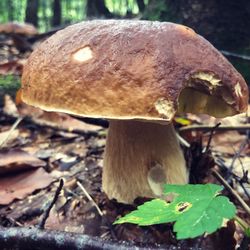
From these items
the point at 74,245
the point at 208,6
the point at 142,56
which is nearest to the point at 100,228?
the point at 74,245

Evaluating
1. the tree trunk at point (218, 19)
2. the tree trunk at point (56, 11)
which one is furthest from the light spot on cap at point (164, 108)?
the tree trunk at point (56, 11)

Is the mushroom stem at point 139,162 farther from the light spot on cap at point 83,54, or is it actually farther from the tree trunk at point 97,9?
the tree trunk at point 97,9

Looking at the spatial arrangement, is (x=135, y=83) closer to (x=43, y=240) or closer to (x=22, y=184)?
(x=43, y=240)

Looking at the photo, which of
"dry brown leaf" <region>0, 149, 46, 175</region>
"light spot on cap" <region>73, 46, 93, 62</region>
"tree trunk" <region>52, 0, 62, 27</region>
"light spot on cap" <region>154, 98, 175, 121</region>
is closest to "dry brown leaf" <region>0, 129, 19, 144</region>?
"dry brown leaf" <region>0, 149, 46, 175</region>

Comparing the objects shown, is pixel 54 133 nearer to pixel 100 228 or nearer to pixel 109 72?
pixel 100 228

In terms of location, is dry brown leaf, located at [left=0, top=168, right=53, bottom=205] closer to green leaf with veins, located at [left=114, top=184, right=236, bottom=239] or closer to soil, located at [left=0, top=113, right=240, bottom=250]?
soil, located at [left=0, top=113, right=240, bottom=250]

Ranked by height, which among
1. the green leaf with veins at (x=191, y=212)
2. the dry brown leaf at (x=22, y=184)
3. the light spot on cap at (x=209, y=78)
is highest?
the light spot on cap at (x=209, y=78)
